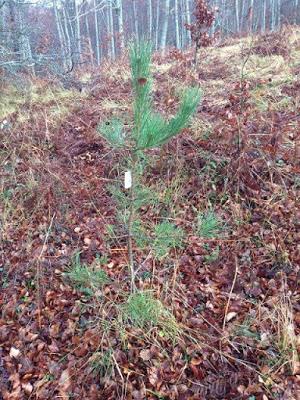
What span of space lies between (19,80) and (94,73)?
5.20 feet

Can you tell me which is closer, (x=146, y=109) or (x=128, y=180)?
(x=146, y=109)

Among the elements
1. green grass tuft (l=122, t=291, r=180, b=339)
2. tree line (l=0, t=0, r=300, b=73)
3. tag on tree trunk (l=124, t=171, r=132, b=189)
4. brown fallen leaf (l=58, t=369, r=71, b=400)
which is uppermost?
tree line (l=0, t=0, r=300, b=73)

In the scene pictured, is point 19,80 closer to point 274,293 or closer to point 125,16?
point 274,293

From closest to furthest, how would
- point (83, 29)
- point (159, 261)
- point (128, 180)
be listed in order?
point (128, 180) → point (159, 261) → point (83, 29)

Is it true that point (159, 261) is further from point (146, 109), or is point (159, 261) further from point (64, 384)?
point (146, 109)

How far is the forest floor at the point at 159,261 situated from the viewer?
193cm

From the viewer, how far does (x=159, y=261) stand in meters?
2.56

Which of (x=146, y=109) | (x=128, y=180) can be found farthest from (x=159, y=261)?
(x=146, y=109)

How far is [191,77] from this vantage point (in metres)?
4.27

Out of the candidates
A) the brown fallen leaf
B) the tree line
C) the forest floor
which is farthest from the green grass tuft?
the tree line

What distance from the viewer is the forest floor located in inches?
76.1

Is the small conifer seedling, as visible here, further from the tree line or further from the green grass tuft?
the green grass tuft

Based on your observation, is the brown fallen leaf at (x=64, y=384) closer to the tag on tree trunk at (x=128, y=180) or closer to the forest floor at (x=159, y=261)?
the forest floor at (x=159, y=261)

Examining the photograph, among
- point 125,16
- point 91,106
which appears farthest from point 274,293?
point 125,16
